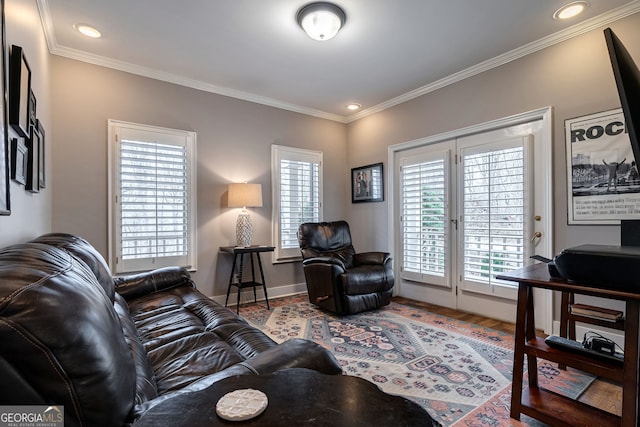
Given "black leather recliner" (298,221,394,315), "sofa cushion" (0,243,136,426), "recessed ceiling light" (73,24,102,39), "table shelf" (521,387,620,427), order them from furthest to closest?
"black leather recliner" (298,221,394,315), "recessed ceiling light" (73,24,102,39), "table shelf" (521,387,620,427), "sofa cushion" (0,243,136,426)

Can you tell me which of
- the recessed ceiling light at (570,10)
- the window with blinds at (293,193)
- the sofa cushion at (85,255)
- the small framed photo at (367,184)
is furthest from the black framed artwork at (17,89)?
the small framed photo at (367,184)

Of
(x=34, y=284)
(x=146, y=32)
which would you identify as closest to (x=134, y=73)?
(x=146, y=32)

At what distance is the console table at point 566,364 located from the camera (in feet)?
4.42

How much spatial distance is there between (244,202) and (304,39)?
1836 millimetres

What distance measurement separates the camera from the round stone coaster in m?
0.65

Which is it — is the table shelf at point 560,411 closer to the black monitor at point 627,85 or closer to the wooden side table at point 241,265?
the black monitor at point 627,85

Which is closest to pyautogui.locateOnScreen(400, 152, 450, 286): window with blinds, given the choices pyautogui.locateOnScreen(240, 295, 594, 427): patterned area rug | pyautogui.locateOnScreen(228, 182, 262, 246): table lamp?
pyautogui.locateOnScreen(240, 295, 594, 427): patterned area rug

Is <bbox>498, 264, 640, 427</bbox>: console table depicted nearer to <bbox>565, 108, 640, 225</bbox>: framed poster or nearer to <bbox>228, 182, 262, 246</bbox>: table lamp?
<bbox>565, 108, 640, 225</bbox>: framed poster

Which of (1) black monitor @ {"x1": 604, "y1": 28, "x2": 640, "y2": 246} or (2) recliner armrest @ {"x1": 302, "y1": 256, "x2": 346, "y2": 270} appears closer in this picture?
(1) black monitor @ {"x1": 604, "y1": 28, "x2": 640, "y2": 246}

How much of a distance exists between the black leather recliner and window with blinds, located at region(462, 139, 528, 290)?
3.15 feet

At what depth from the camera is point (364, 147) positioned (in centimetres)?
477

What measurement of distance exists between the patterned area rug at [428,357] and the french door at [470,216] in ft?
1.56

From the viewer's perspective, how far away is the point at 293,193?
447cm

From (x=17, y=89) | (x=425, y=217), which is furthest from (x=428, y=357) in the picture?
A: (x=17, y=89)
